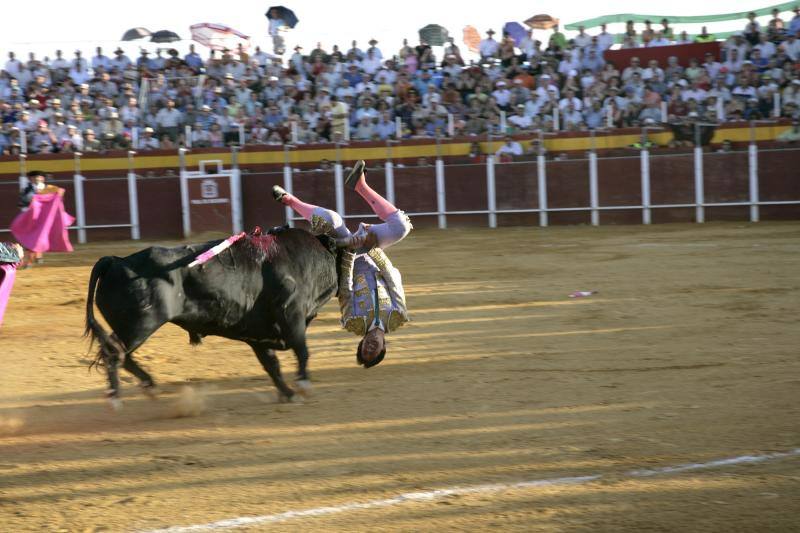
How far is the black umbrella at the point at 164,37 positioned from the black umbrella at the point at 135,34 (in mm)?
261

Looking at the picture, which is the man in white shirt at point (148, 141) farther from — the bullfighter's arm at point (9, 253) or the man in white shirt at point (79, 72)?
the bullfighter's arm at point (9, 253)

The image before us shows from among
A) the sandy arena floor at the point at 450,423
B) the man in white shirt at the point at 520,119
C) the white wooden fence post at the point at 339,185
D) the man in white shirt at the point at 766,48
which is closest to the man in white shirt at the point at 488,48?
the man in white shirt at the point at 520,119

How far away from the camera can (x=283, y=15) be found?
2175cm

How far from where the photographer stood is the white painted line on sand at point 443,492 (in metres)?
3.30

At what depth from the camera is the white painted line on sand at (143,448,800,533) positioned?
330 cm

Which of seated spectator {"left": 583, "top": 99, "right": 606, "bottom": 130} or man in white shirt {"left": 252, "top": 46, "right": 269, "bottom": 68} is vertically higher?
man in white shirt {"left": 252, "top": 46, "right": 269, "bottom": 68}

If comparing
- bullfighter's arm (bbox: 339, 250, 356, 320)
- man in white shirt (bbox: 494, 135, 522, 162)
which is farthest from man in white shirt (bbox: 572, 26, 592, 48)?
bullfighter's arm (bbox: 339, 250, 356, 320)

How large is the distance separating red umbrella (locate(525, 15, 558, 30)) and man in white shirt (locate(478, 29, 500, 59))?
0.99 m

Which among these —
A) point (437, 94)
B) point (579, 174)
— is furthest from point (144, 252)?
point (437, 94)

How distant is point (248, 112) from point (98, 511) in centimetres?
1676

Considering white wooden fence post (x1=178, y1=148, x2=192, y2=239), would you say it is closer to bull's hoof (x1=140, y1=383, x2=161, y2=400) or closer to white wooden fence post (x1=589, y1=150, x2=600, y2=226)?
white wooden fence post (x1=589, y1=150, x2=600, y2=226)

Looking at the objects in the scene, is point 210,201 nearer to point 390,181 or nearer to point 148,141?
point 148,141

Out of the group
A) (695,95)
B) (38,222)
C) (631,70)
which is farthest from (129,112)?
(695,95)

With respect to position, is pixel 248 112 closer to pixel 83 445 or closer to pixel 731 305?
pixel 731 305
